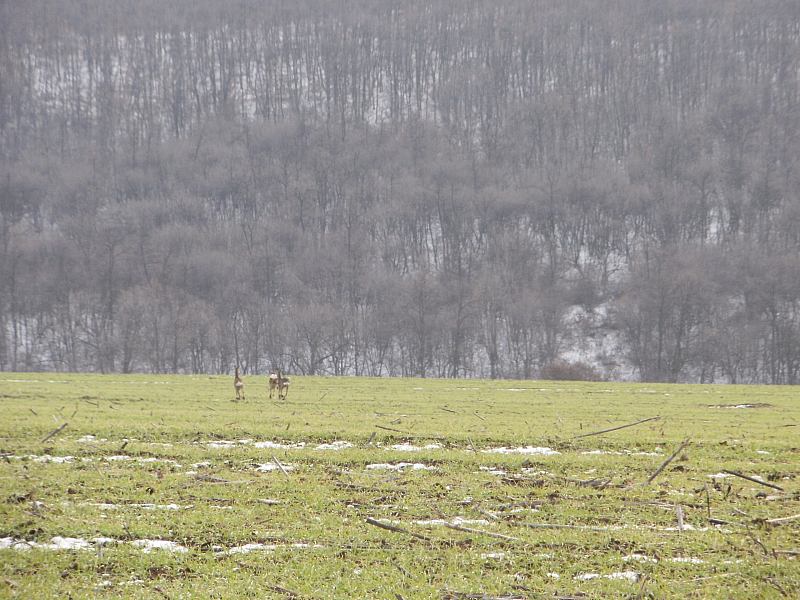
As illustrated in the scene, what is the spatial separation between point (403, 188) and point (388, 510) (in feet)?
400

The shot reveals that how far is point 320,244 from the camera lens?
123 metres

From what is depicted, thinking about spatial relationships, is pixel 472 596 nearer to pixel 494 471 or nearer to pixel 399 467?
pixel 494 471

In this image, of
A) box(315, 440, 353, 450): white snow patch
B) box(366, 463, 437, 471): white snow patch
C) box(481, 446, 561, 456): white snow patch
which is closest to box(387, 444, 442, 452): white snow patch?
box(315, 440, 353, 450): white snow patch

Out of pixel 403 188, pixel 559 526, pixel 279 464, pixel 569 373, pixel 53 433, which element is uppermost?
pixel 403 188

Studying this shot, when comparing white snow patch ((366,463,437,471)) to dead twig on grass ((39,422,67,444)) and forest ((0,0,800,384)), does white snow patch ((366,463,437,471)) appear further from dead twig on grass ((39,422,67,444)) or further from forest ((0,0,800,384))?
forest ((0,0,800,384))

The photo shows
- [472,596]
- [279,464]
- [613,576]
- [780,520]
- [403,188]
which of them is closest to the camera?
[472,596]

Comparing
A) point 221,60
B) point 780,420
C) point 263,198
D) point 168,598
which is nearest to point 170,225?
point 263,198

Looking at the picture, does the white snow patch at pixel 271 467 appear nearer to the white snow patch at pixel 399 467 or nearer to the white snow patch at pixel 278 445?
the white snow patch at pixel 399 467

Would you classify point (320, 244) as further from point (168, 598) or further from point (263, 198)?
point (168, 598)

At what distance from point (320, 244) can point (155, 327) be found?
1423 inches

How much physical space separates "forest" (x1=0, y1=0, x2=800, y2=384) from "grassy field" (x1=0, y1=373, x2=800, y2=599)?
2422 inches

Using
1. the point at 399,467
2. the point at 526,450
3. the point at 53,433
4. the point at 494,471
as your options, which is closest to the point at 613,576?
the point at 494,471

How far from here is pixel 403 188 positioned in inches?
5138

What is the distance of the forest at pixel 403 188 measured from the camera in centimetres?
9862
